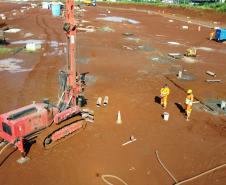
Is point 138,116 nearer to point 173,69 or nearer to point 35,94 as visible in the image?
point 35,94

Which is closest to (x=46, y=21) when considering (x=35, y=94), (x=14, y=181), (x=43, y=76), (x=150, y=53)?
(x=150, y=53)

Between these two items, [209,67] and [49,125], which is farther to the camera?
[209,67]

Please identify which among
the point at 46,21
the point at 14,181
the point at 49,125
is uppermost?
the point at 46,21

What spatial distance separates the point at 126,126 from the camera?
14359 mm

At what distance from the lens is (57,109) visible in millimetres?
12828

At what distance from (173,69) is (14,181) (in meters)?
17.5

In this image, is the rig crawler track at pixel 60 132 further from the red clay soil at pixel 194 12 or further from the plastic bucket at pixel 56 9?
the red clay soil at pixel 194 12

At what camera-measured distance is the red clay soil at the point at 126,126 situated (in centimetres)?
1083

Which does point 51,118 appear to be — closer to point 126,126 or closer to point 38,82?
point 126,126

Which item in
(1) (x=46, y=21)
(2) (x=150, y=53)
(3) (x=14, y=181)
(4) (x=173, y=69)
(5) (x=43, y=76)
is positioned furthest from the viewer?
(1) (x=46, y=21)

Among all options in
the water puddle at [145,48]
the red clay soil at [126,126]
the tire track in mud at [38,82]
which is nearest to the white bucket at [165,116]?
the red clay soil at [126,126]

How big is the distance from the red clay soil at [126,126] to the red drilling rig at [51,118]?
1.72ft

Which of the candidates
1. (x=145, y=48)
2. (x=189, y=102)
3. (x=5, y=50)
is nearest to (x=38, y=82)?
(x=5, y=50)

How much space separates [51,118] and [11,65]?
1300 centimetres
